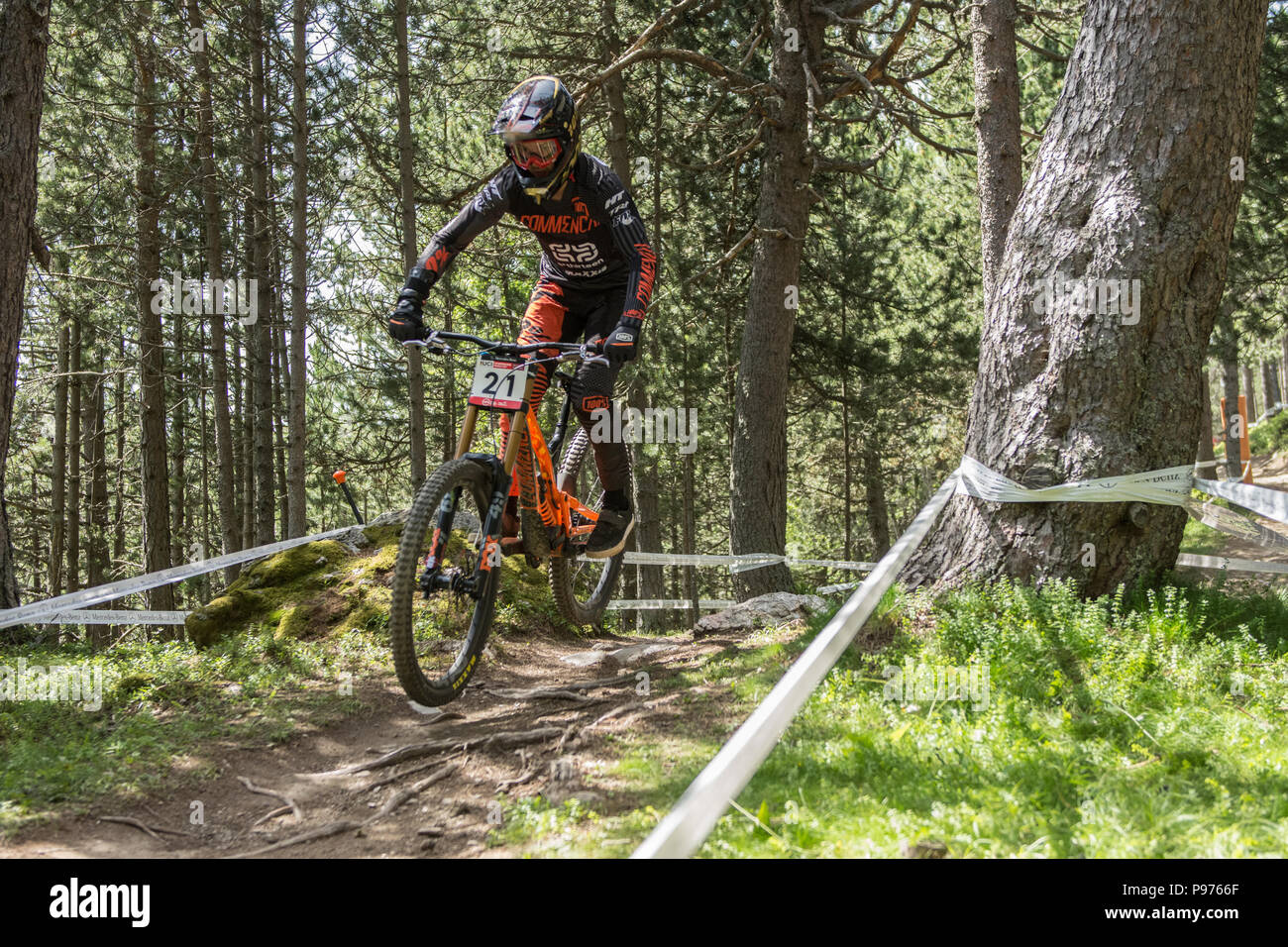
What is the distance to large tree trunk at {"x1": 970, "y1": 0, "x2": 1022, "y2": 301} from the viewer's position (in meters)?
7.78

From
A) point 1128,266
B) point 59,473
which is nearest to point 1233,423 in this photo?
point 1128,266

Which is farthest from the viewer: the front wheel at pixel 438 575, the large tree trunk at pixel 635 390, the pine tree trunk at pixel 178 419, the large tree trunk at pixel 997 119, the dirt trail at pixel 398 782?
the pine tree trunk at pixel 178 419

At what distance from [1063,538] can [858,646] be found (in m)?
1.24

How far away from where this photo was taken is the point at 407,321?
4.78 metres

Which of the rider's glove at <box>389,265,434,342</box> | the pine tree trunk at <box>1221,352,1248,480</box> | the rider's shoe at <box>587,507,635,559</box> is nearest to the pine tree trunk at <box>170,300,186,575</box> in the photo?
the rider's shoe at <box>587,507,635,559</box>

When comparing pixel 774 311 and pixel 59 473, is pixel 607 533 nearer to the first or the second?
pixel 774 311

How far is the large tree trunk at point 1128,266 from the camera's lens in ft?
15.0

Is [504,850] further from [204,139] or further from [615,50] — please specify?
[204,139]

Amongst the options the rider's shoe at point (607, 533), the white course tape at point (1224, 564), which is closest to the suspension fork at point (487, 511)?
the rider's shoe at point (607, 533)

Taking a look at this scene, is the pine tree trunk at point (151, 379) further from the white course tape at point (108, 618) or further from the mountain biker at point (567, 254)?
the mountain biker at point (567, 254)

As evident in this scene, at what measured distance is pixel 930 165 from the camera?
18.3 m

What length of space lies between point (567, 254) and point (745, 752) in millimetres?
4075

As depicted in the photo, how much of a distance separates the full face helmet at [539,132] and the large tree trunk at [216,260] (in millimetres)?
7656

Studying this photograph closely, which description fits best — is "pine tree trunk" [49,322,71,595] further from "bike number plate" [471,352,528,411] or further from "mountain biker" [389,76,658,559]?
"bike number plate" [471,352,528,411]
